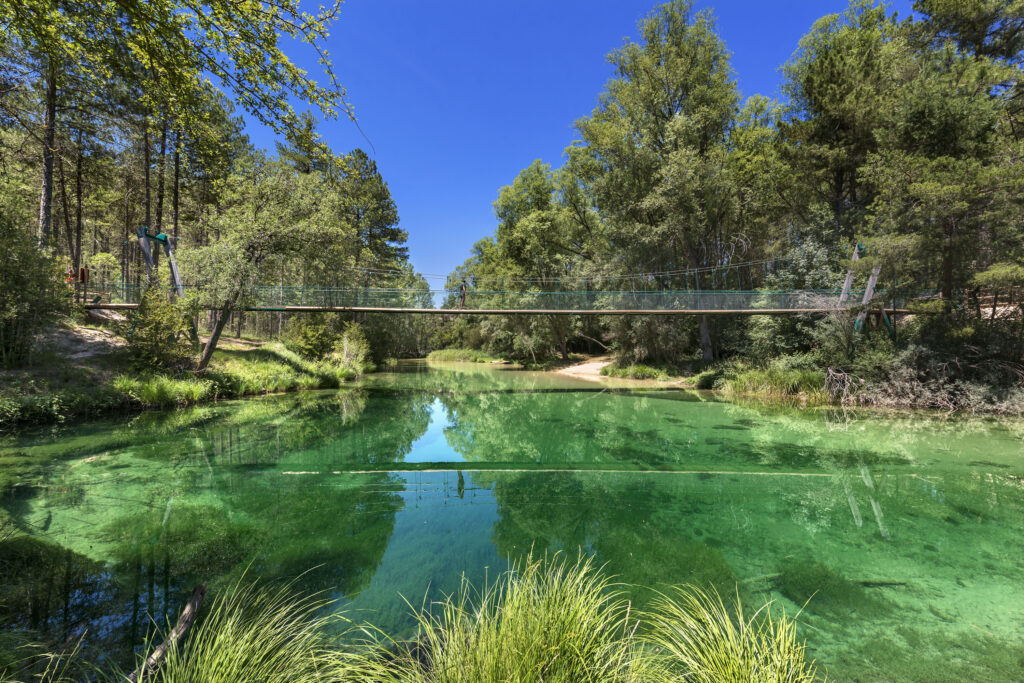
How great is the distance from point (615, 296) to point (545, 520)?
1312 centimetres

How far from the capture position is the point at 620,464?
6180mm

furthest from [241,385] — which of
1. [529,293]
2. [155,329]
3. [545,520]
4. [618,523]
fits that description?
[618,523]

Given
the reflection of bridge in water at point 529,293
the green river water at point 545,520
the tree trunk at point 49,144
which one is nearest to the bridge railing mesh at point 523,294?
the reflection of bridge in water at point 529,293

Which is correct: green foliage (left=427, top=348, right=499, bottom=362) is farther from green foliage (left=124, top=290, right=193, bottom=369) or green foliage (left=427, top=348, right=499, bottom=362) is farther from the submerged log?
the submerged log

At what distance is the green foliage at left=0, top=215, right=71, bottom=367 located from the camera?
7703mm

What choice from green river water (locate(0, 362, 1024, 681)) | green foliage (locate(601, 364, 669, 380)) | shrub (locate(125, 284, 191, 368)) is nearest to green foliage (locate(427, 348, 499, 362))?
green foliage (locate(601, 364, 669, 380))

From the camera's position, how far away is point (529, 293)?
1285 centimetres

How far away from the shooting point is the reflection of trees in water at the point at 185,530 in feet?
8.40

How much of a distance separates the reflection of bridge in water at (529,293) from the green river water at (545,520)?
450 centimetres

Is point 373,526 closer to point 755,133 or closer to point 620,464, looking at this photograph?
point 620,464

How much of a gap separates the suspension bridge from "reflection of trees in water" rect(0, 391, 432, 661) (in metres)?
6.26

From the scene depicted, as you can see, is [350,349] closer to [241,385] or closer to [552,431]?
[241,385]

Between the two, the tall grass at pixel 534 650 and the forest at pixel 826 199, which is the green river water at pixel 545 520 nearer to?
the tall grass at pixel 534 650

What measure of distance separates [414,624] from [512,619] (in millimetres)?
1686
